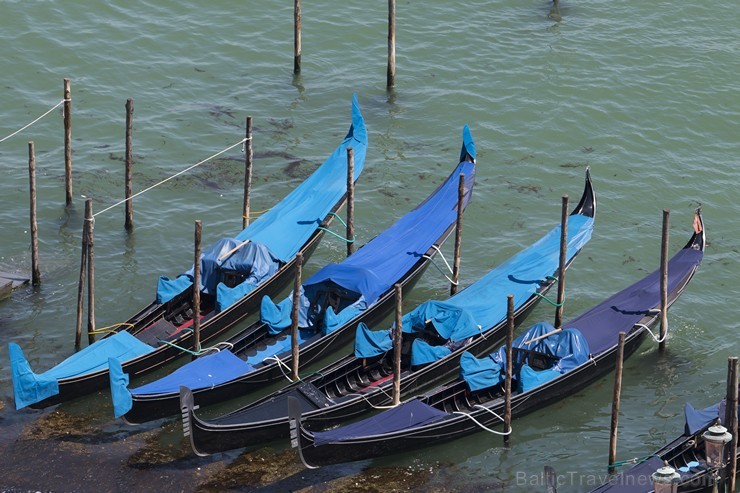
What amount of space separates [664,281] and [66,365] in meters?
10.0

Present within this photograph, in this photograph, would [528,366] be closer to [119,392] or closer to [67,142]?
[119,392]

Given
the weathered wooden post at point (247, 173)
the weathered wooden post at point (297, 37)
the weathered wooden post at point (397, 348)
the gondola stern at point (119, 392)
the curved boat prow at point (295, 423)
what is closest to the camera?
the curved boat prow at point (295, 423)

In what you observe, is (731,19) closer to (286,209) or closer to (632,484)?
(286,209)

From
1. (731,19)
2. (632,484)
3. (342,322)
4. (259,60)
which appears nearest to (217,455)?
(342,322)

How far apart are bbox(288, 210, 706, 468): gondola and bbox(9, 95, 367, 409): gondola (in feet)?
11.4

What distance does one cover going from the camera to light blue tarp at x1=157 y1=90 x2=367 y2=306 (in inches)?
1000

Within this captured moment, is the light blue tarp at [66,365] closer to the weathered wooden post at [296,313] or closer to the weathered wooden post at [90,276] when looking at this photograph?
the weathered wooden post at [90,276]

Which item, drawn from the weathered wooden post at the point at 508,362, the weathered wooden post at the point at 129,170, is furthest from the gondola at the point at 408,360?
the weathered wooden post at the point at 129,170

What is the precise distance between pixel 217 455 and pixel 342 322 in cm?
372

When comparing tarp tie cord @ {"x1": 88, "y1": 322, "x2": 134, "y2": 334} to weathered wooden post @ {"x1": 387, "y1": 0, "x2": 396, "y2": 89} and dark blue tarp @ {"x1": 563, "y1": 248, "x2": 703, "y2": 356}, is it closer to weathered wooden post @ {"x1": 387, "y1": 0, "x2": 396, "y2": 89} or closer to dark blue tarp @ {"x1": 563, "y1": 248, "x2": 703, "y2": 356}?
dark blue tarp @ {"x1": 563, "y1": 248, "x2": 703, "y2": 356}

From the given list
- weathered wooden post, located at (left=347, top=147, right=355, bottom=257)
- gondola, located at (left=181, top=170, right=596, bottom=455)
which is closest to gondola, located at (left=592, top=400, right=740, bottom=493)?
gondola, located at (left=181, top=170, right=596, bottom=455)

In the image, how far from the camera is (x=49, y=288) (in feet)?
83.9

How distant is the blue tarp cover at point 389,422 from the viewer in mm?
20359

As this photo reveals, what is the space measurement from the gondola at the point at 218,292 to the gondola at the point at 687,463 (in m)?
7.58
